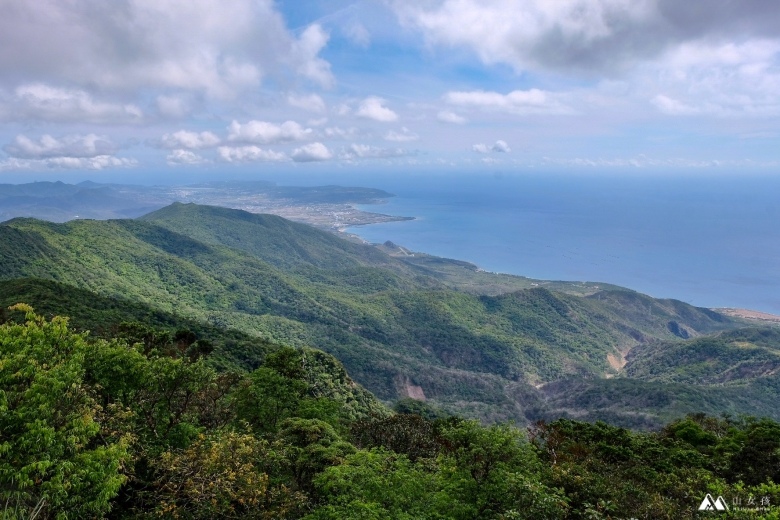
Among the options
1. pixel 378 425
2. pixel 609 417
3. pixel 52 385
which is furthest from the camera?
pixel 609 417

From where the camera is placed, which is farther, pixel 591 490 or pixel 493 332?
pixel 493 332

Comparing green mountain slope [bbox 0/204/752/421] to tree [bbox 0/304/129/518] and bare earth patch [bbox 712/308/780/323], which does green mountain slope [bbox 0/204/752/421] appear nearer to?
bare earth patch [bbox 712/308/780/323]

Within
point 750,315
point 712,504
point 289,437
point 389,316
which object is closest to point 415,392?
point 389,316

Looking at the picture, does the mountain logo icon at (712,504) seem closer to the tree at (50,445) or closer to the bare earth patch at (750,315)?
the tree at (50,445)

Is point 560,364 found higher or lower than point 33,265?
lower

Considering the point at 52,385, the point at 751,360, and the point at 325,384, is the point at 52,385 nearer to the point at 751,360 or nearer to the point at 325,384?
the point at 325,384

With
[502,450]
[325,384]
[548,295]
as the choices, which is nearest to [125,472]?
[502,450]
